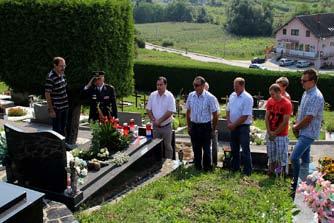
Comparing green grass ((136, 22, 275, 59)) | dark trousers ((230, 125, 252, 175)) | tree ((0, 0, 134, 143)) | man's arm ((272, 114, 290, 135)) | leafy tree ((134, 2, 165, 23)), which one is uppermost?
leafy tree ((134, 2, 165, 23))

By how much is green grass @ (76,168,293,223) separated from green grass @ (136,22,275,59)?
67195 mm

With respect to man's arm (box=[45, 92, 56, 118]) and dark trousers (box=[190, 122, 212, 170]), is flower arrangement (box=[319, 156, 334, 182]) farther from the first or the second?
man's arm (box=[45, 92, 56, 118])

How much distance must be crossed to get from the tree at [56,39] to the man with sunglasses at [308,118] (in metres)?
→ 5.80

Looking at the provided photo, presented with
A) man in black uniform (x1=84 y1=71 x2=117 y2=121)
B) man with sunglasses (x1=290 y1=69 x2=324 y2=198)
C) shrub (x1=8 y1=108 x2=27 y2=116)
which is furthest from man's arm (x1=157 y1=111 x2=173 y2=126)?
shrub (x1=8 y1=108 x2=27 y2=116)

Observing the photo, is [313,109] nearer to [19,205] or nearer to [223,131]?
[19,205]

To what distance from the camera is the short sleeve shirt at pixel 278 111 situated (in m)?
8.55

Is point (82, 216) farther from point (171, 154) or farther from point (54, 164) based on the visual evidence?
point (171, 154)

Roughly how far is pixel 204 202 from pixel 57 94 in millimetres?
4445

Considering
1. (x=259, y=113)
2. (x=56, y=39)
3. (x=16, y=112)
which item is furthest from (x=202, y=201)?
(x=16, y=112)

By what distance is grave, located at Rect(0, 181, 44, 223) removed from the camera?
540 cm

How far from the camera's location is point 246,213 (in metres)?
7.07

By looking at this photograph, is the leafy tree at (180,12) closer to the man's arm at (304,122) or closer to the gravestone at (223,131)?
the gravestone at (223,131)

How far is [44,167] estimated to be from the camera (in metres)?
7.75

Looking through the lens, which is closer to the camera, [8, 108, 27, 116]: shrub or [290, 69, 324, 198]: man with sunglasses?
[290, 69, 324, 198]: man with sunglasses
